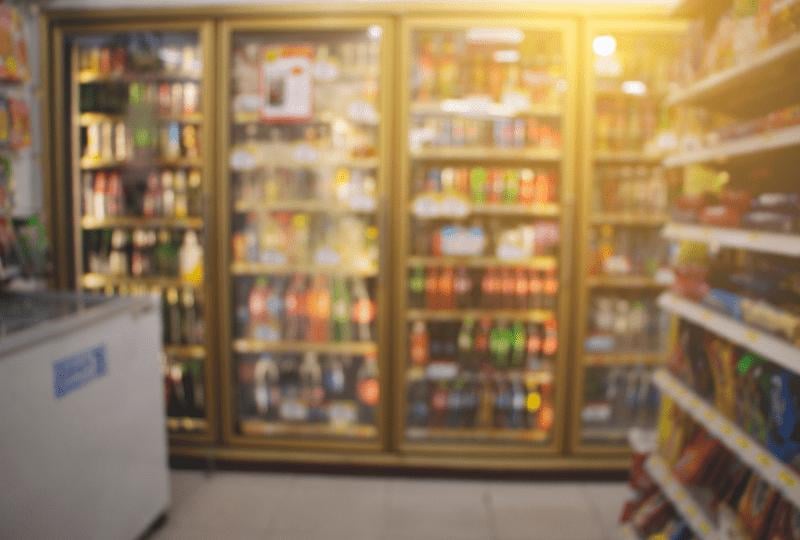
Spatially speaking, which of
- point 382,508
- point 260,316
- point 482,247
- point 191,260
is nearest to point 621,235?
point 482,247

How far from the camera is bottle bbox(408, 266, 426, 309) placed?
3709mm

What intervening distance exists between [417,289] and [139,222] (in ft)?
5.61

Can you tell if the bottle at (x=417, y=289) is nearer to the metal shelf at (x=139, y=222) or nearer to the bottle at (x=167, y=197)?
the metal shelf at (x=139, y=222)

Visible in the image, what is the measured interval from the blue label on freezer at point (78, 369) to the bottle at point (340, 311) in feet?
4.91

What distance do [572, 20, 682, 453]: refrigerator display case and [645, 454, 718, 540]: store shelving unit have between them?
1.06 metres

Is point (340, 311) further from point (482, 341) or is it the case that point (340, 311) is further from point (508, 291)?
point (508, 291)

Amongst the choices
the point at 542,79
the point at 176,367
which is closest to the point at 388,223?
the point at 542,79

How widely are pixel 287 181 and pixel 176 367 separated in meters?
1.36

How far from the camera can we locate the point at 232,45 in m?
3.48

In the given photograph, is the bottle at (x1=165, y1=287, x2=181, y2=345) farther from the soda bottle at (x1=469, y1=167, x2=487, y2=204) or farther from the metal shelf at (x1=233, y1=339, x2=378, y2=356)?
the soda bottle at (x1=469, y1=167, x2=487, y2=204)

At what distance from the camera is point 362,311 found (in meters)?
3.69

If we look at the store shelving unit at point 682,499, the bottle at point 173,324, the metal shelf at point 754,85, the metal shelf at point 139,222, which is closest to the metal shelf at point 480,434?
the store shelving unit at point 682,499

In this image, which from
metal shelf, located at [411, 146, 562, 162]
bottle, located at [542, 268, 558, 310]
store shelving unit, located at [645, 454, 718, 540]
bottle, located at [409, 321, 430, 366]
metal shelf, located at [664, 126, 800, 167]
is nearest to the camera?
metal shelf, located at [664, 126, 800, 167]

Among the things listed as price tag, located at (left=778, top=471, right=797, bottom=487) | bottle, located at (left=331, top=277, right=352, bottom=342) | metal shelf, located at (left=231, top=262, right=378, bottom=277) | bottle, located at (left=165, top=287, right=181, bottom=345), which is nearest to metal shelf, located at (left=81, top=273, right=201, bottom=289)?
bottle, located at (left=165, top=287, right=181, bottom=345)
